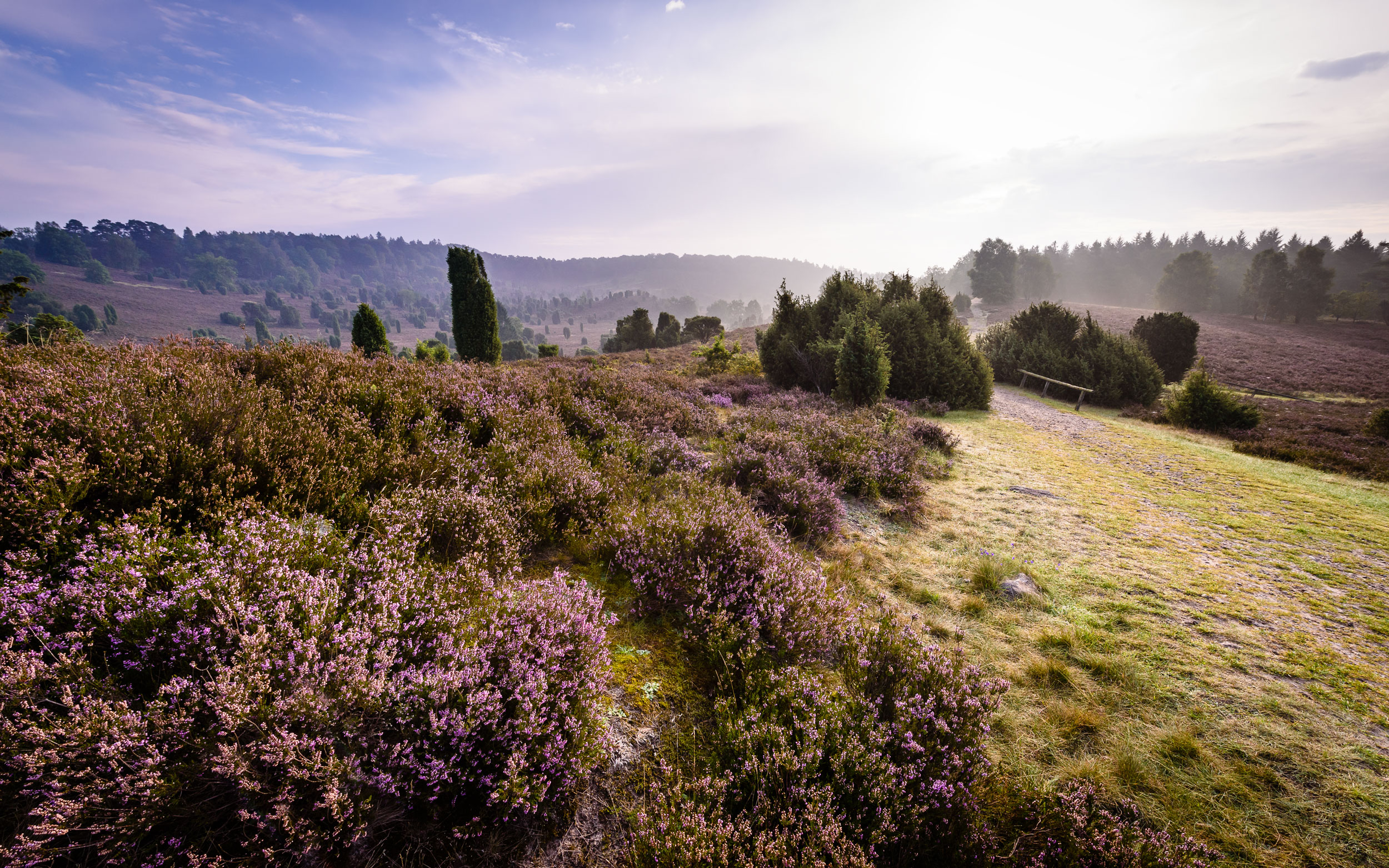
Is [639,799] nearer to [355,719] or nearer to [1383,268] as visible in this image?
[355,719]

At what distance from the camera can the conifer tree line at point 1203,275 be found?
196 ft

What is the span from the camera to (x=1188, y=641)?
14.2ft

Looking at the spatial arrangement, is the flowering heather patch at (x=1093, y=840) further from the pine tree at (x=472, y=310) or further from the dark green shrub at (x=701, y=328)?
the dark green shrub at (x=701, y=328)

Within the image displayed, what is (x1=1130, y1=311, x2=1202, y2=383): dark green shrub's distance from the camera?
90.9 feet

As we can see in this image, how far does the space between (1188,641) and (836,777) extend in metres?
4.30

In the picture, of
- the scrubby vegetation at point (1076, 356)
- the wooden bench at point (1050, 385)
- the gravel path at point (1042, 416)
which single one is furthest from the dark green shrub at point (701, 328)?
the gravel path at point (1042, 416)

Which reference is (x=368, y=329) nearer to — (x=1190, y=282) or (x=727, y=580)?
(x=727, y=580)

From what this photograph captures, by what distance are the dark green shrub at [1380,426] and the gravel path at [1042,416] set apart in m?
9.07

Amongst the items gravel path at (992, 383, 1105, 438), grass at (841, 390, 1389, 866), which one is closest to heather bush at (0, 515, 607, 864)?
grass at (841, 390, 1389, 866)

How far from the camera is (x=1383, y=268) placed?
222 ft

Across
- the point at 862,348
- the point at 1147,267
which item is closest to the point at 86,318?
the point at 862,348

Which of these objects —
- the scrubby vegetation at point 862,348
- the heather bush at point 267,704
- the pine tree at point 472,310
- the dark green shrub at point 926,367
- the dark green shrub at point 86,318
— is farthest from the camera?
the dark green shrub at point 86,318

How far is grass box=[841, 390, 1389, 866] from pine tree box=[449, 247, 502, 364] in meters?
29.2

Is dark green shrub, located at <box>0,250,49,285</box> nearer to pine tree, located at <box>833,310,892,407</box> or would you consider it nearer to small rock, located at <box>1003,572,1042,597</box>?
pine tree, located at <box>833,310,892,407</box>
